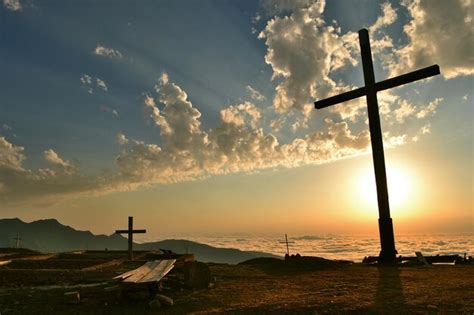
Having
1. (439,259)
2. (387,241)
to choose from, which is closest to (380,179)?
(387,241)

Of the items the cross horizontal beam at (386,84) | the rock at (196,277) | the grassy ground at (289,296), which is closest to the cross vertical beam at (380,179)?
the cross horizontal beam at (386,84)

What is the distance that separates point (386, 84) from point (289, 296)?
37.0ft

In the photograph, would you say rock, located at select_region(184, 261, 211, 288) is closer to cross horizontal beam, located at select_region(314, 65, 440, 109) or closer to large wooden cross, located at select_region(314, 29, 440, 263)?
large wooden cross, located at select_region(314, 29, 440, 263)

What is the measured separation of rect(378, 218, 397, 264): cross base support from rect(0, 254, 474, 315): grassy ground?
2058 millimetres

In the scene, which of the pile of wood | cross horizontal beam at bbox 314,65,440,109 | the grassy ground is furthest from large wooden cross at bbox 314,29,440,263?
the pile of wood

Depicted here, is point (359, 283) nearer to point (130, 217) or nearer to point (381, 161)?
point (381, 161)

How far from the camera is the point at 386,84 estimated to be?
17141mm

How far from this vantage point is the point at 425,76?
16234 mm

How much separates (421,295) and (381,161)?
8056 mm

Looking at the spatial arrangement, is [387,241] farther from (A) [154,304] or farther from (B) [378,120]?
(A) [154,304]

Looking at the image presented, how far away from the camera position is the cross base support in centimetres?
1566

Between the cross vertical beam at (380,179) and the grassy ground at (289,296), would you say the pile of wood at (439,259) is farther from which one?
the grassy ground at (289,296)

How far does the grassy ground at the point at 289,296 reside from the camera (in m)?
7.79

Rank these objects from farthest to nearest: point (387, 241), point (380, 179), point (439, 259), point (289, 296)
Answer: point (439, 259) < point (380, 179) < point (387, 241) < point (289, 296)
